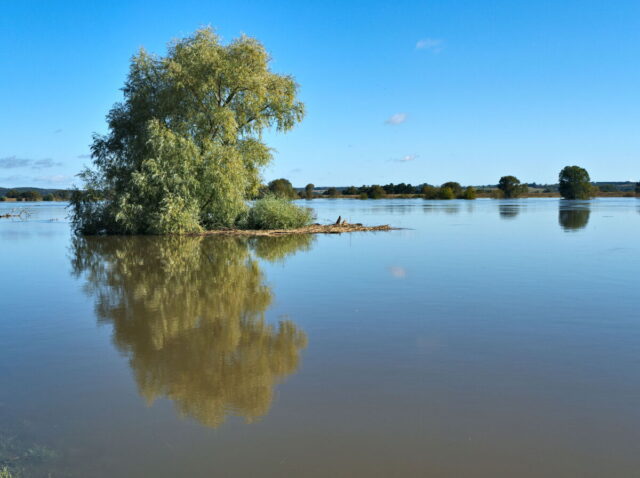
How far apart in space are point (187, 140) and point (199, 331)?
21159mm

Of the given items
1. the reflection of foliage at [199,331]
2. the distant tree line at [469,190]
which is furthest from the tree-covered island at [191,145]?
the distant tree line at [469,190]

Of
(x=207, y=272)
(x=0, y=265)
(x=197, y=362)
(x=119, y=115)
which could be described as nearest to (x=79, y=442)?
(x=197, y=362)

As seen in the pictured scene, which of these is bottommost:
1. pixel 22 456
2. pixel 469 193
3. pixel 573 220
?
pixel 22 456

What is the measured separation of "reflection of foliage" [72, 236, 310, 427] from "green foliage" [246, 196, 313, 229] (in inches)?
513

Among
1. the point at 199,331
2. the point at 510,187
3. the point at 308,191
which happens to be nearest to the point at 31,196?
the point at 308,191

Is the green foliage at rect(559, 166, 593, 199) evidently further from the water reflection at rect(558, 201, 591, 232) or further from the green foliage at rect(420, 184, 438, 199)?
the water reflection at rect(558, 201, 591, 232)

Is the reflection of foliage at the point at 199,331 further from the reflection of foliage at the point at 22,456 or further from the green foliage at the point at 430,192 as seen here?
the green foliage at the point at 430,192

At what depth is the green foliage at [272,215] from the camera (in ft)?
102

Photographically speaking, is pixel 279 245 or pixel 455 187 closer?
pixel 279 245

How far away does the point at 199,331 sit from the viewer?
8.39 m

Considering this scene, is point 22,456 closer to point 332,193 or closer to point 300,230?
point 300,230

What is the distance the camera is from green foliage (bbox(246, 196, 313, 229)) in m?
30.9

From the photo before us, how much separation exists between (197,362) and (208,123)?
2380cm

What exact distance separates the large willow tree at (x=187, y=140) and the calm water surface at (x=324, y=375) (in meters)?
14.4
